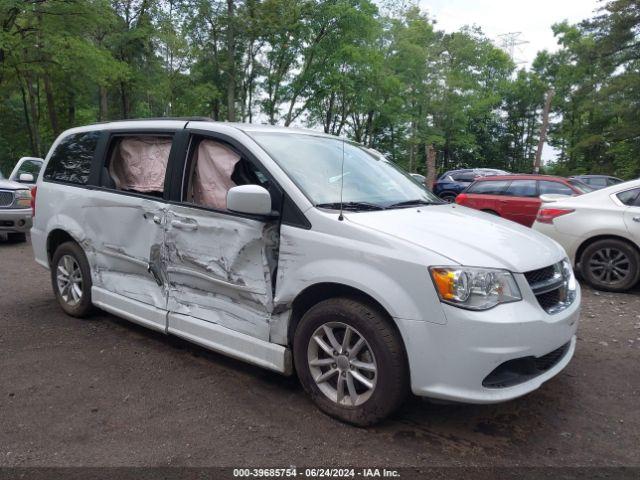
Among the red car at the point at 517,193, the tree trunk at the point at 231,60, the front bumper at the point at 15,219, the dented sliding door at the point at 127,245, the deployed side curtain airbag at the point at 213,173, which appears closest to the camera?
the deployed side curtain airbag at the point at 213,173

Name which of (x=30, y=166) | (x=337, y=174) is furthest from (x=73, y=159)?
(x=30, y=166)

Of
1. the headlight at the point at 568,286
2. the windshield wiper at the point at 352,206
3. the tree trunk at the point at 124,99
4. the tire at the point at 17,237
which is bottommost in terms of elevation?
the tire at the point at 17,237

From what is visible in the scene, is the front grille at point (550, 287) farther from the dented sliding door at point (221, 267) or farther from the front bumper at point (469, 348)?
the dented sliding door at point (221, 267)

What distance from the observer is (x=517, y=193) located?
11219 mm

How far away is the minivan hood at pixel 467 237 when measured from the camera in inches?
114

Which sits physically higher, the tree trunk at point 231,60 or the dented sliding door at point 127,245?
the tree trunk at point 231,60

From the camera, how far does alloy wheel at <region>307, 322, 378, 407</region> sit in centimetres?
302

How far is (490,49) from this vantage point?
4109 cm

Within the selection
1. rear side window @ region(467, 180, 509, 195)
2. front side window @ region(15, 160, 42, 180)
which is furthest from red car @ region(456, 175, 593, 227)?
front side window @ region(15, 160, 42, 180)

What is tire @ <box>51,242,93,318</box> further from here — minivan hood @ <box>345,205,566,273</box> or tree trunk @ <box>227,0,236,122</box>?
tree trunk @ <box>227,0,236,122</box>

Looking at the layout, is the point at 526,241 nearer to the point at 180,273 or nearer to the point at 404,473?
the point at 404,473

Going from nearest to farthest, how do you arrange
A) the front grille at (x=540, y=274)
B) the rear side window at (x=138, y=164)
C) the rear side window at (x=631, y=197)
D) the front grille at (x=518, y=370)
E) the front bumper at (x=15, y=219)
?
the front grille at (x=518, y=370) → the front grille at (x=540, y=274) → the rear side window at (x=138, y=164) → the rear side window at (x=631, y=197) → the front bumper at (x=15, y=219)

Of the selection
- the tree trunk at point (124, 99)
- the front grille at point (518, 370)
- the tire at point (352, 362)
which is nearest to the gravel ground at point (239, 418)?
the tire at point (352, 362)

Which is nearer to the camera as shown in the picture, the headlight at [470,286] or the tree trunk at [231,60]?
the headlight at [470,286]
